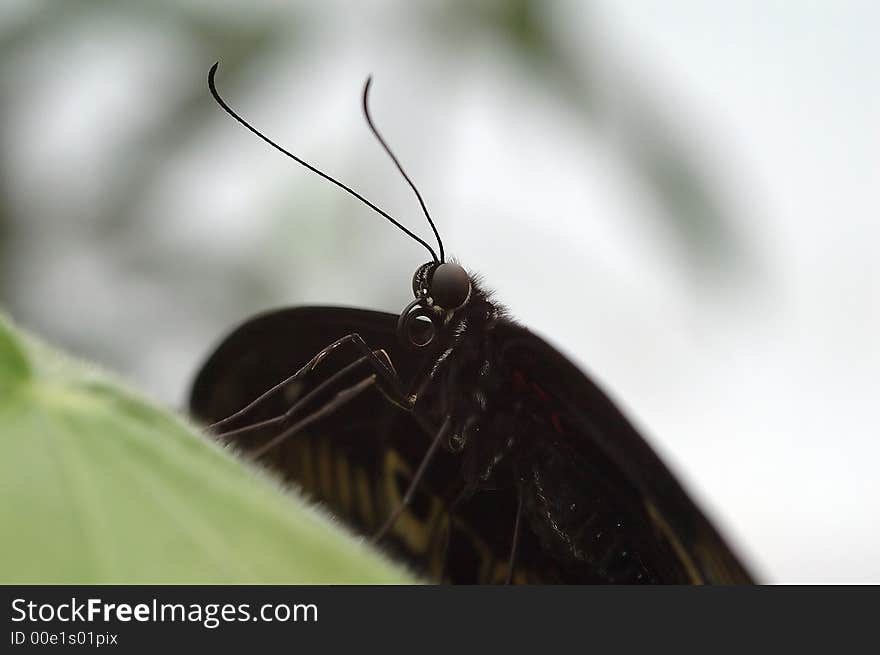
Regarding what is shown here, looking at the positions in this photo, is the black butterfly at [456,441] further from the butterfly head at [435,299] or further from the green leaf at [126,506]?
the green leaf at [126,506]

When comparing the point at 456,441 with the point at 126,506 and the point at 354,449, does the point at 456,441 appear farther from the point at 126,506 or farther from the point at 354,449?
the point at 126,506

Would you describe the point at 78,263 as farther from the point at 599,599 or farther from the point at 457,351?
Answer: the point at 599,599

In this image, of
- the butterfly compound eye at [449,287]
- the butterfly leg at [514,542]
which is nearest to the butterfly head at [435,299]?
the butterfly compound eye at [449,287]

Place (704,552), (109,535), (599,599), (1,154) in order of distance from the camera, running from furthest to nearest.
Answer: (1,154) < (704,552) < (599,599) < (109,535)

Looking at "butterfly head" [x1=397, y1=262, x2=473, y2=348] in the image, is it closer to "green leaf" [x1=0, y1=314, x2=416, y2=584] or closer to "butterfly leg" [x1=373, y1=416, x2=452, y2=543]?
"butterfly leg" [x1=373, y1=416, x2=452, y2=543]

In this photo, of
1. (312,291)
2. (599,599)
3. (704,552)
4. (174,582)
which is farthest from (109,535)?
(312,291)

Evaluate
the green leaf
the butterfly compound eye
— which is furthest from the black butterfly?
the green leaf
